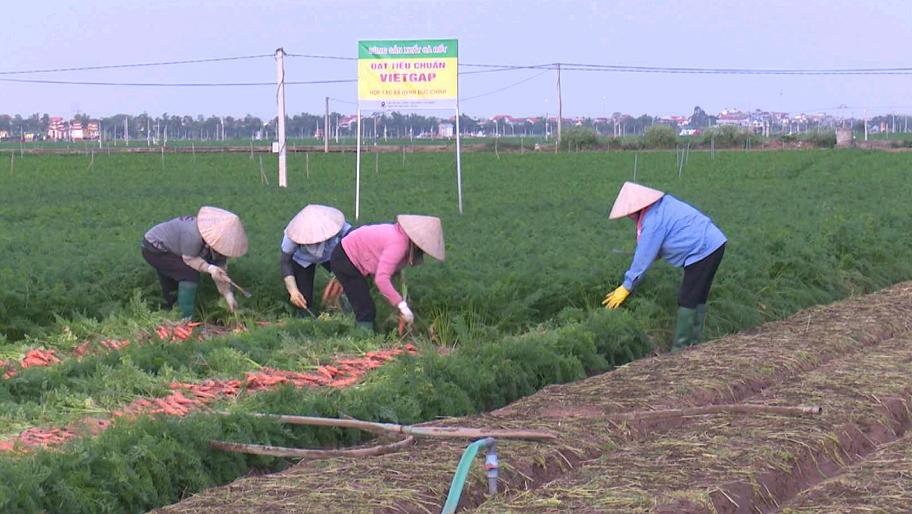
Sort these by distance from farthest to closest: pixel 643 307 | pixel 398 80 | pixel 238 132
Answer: pixel 238 132, pixel 398 80, pixel 643 307

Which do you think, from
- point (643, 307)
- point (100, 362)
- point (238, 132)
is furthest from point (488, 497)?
point (238, 132)

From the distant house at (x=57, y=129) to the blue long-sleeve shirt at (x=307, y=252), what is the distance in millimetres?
156737

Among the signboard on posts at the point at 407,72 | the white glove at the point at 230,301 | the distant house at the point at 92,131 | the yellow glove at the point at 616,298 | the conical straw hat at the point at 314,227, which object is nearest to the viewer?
the yellow glove at the point at 616,298

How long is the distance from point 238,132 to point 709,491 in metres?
176

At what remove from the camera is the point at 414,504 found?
5.64 metres

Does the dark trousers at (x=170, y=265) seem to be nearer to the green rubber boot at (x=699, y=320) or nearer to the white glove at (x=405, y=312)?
the white glove at (x=405, y=312)

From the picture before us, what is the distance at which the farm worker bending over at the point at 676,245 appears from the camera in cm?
1007

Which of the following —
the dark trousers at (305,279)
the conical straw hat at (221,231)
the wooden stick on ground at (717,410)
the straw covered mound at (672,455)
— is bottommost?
the straw covered mound at (672,455)

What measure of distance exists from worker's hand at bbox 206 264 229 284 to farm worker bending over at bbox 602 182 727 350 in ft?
10.8

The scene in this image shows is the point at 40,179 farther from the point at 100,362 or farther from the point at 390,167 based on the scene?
the point at 100,362

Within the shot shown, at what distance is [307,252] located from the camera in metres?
10.7

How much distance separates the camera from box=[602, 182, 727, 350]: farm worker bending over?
33.0 ft

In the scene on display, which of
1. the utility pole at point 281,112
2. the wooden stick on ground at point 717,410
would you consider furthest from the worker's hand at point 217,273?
the utility pole at point 281,112

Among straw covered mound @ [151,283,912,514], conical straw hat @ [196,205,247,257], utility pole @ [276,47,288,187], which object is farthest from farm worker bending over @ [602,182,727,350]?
utility pole @ [276,47,288,187]
